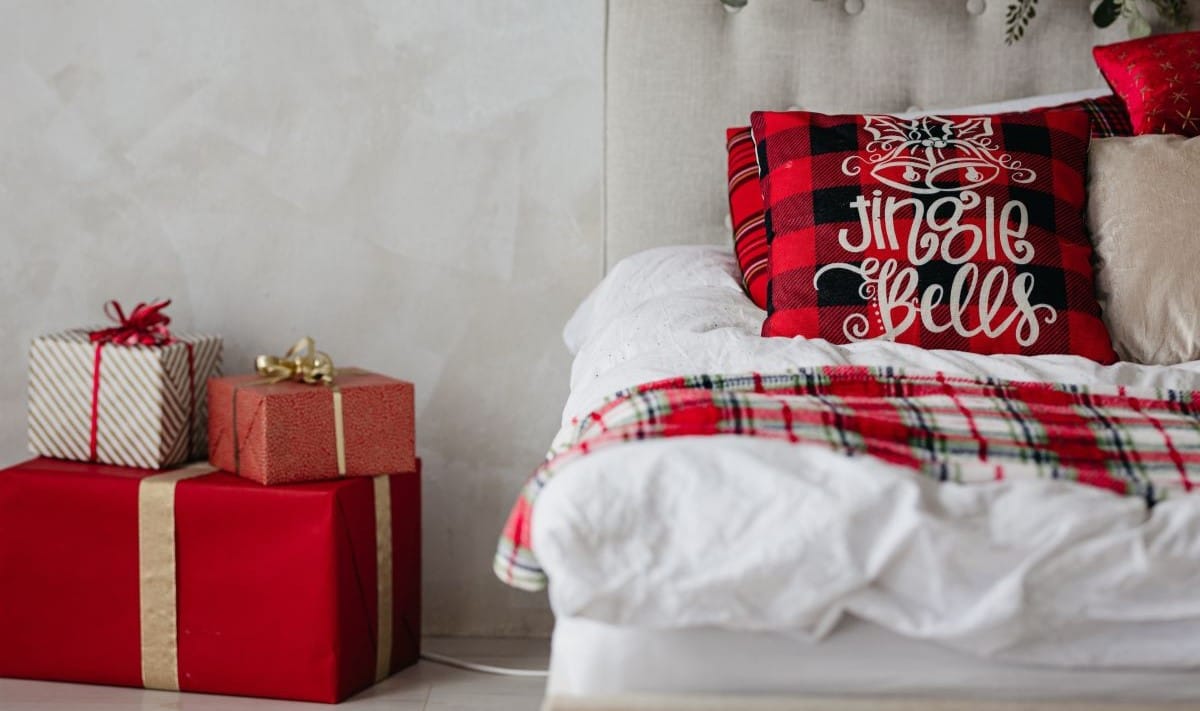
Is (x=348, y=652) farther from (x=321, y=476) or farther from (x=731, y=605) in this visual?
(x=731, y=605)

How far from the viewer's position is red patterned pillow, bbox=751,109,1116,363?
1.45 meters

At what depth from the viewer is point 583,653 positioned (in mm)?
899

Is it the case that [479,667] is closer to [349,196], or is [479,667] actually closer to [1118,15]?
[349,196]

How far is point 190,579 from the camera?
182cm

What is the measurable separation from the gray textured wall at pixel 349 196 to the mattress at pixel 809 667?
4.38 feet

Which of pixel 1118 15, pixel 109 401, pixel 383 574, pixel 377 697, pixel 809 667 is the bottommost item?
pixel 377 697

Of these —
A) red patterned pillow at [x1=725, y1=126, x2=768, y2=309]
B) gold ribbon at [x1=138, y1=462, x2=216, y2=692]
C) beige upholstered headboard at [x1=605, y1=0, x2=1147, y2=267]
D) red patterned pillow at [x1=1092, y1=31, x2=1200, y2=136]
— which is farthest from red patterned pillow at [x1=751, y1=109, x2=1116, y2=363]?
gold ribbon at [x1=138, y1=462, x2=216, y2=692]

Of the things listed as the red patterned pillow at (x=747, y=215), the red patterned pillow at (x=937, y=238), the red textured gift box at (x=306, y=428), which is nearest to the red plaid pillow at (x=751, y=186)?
the red patterned pillow at (x=747, y=215)

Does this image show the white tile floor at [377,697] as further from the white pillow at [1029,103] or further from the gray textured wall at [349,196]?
the white pillow at [1029,103]

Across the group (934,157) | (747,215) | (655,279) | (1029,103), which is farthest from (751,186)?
(1029,103)

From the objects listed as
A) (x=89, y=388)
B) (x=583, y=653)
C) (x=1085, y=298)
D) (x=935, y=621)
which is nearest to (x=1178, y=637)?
(x=935, y=621)

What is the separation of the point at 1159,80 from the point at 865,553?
1.24 meters

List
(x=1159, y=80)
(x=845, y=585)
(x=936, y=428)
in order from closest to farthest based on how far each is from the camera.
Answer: (x=845, y=585) → (x=936, y=428) → (x=1159, y=80)

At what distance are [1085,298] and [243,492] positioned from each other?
3.95 feet
